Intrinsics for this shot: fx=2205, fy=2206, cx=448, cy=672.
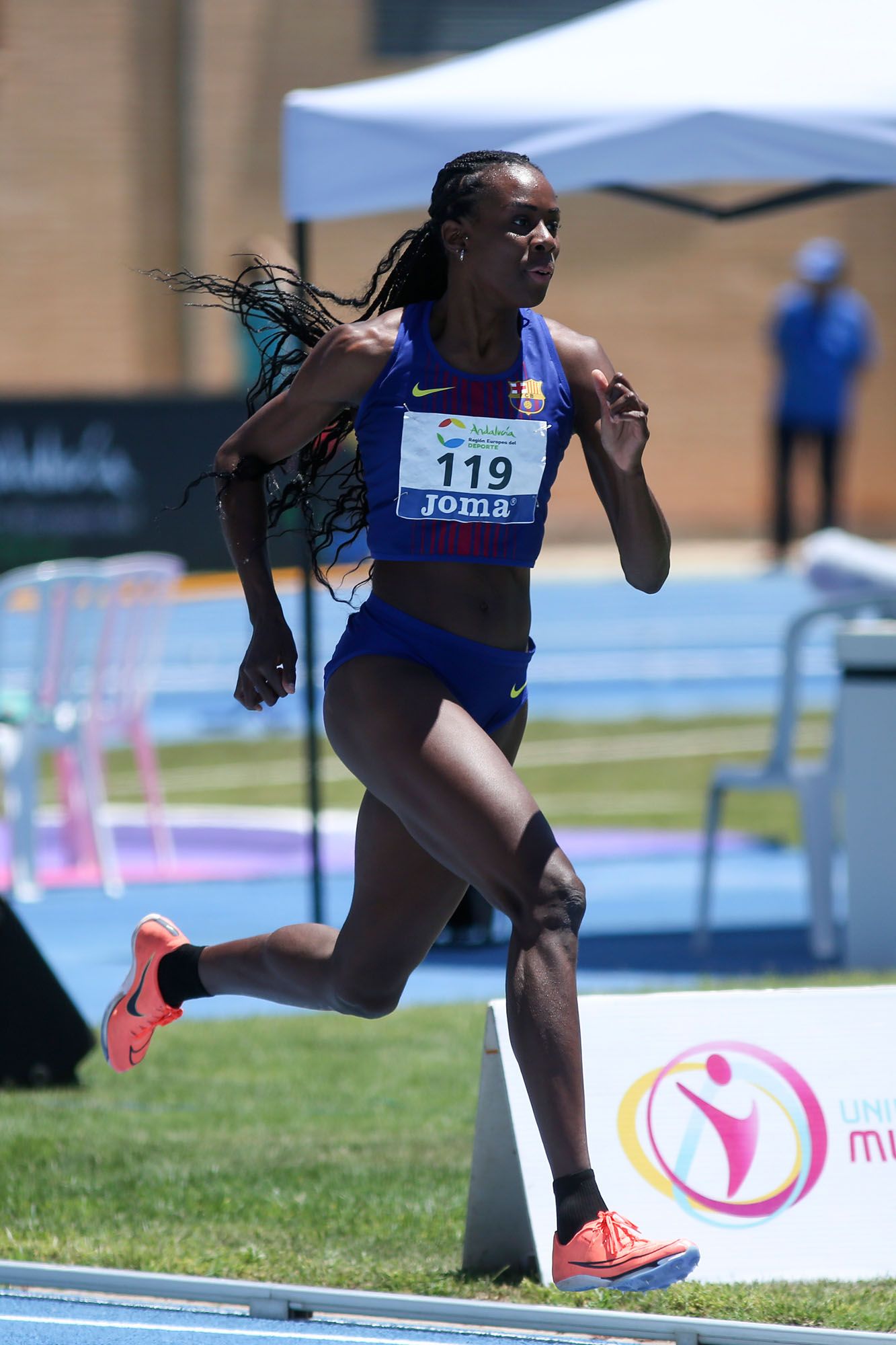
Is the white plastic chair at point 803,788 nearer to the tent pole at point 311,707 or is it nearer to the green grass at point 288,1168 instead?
the green grass at point 288,1168

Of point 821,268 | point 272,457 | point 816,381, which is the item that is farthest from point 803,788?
point 816,381

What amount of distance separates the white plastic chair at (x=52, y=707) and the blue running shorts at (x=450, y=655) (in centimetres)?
476

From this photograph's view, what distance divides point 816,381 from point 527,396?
15655mm

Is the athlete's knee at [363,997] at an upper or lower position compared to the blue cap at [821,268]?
upper

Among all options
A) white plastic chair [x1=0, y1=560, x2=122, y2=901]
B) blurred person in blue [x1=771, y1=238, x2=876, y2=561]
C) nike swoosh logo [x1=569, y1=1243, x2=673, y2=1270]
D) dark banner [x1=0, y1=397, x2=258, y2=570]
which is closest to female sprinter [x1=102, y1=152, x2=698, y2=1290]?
nike swoosh logo [x1=569, y1=1243, x2=673, y2=1270]

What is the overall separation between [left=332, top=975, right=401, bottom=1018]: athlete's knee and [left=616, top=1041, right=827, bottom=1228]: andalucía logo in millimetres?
546

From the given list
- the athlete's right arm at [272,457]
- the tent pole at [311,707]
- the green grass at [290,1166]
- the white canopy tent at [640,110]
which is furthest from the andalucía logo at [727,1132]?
the tent pole at [311,707]

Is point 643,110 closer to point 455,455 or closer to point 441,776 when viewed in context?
point 455,455

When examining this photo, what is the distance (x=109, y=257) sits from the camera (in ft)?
72.9

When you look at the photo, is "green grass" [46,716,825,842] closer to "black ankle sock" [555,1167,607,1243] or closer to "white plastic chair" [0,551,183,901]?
"white plastic chair" [0,551,183,901]

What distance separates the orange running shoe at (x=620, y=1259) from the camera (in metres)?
3.26

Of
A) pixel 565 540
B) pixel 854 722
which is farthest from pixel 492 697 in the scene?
pixel 565 540

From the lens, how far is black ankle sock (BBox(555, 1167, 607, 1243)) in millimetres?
3346

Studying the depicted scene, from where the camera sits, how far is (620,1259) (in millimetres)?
3262
